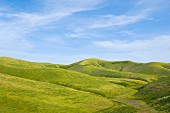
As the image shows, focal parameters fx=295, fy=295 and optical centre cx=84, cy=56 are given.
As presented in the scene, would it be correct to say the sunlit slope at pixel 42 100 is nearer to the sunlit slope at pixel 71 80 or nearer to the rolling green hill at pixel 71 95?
the rolling green hill at pixel 71 95

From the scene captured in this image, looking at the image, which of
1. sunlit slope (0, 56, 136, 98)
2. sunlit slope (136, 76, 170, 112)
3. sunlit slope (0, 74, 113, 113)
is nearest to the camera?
sunlit slope (0, 74, 113, 113)

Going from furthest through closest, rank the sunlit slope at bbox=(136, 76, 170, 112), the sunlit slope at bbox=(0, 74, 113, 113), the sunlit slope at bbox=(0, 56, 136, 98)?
the sunlit slope at bbox=(0, 56, 136, 98)
the sunlit slope at bbox=(136, 76, 170, 112)
the sunlit slope at bbox=(0, 74, 113, 113)

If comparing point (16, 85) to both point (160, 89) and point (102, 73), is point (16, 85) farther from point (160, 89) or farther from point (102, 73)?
point (102, 73)

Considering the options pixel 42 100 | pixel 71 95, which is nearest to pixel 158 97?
pixel 71 95

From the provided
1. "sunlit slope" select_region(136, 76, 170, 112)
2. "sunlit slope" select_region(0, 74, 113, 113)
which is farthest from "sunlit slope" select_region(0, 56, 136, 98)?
"sunlit slope" select_region(0, 74, 113, 113)

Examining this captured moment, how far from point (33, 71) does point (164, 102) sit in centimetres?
7708

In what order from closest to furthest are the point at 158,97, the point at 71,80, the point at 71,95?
the point at 158,97 → the point at 71,95 → the point at 71,80

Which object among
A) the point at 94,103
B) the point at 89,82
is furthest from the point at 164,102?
the point at 89,82

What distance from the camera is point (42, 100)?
82312mm

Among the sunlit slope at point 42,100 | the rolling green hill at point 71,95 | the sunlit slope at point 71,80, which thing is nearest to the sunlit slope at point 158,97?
the rolling green hill at point 71,95

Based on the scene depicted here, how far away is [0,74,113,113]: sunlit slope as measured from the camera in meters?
71.3

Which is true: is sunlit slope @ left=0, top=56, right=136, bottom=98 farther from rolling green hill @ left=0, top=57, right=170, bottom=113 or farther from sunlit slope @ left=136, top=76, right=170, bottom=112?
sunlit slope @ left=136, top=76, right=170, bottom=112

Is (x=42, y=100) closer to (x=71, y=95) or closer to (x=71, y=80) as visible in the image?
(x=71, y=95)

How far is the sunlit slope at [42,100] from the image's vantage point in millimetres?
71312
